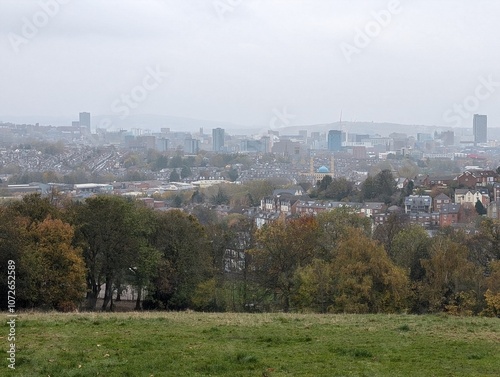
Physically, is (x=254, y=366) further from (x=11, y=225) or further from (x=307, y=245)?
(x=307, y=245)

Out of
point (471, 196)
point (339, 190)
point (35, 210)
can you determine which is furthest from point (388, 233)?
point (339, 190)

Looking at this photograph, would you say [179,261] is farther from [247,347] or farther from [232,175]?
[232,175]

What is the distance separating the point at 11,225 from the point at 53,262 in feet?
6.12

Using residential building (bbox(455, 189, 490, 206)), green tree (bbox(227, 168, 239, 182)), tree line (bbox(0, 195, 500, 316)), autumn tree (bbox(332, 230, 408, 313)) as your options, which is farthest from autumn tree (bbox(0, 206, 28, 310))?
green tree (bbox(227, 168, 239, 182))

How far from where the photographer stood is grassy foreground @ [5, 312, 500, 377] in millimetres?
9672

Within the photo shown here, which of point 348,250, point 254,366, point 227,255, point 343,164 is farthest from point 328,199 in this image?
point 343,164

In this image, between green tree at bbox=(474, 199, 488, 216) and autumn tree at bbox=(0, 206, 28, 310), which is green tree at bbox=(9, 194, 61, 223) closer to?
autumn tree at bbox=(0, 206, 28, 310)

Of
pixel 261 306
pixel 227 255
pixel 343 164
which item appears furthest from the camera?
pixel 343 164

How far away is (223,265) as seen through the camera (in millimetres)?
31094

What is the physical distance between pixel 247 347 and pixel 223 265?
19.8 meters

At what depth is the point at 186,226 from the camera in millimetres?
29281

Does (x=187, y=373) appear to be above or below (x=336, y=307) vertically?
above

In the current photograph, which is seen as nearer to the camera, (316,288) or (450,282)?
(316,288)

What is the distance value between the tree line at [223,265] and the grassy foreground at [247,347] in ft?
26.9
